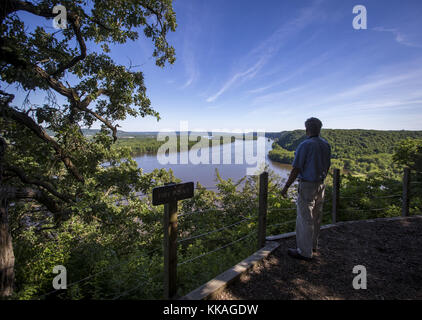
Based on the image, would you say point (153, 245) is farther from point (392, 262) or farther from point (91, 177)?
point (392, 262)

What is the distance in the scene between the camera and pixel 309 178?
2619 millimetres

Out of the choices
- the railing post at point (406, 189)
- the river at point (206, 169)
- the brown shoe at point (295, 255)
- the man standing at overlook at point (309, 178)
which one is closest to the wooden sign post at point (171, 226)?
the man standing at overlook at point (309, 178)

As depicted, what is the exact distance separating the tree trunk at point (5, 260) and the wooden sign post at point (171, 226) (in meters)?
1.97

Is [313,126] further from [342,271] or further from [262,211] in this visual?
[342,271]

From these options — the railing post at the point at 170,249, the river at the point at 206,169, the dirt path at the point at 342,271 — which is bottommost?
the river at the point at 206,169

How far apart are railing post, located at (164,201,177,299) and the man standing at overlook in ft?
5.27

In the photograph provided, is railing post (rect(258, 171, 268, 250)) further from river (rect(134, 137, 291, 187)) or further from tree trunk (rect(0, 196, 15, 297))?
river (rect(134, 137, 291, 187))

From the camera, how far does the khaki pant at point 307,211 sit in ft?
8.74

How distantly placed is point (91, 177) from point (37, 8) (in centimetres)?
468

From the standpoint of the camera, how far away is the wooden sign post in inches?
75.3

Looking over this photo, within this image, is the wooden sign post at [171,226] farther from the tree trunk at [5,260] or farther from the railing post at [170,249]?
the tree trunk at [5,260]

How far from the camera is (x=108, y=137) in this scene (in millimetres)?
6512

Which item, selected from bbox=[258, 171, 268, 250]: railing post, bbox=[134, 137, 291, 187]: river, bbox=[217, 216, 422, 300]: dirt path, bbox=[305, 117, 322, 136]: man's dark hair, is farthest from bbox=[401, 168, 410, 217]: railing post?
bbox=[134, 137, 291, 187]: river
